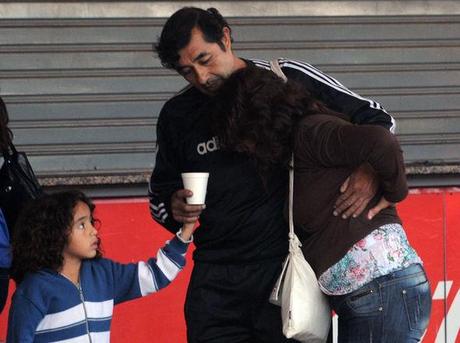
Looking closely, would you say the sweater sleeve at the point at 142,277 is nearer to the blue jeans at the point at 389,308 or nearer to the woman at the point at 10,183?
the woman at the point at 10,183

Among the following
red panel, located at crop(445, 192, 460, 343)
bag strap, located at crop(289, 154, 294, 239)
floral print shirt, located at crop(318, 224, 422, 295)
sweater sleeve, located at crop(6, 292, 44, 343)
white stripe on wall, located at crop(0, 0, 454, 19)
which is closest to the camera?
floral print shirt, located at crop(318, 224, 422, 295)

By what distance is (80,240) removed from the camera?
408cm

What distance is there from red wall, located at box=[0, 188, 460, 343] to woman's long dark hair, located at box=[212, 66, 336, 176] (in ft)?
7.17

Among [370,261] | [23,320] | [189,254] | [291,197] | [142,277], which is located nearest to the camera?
[370,261]

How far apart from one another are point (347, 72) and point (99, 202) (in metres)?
1.53

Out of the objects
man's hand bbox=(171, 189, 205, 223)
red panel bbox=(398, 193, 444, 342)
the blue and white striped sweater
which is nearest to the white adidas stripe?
the blue and white striped sweater

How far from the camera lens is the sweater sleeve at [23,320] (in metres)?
3.88

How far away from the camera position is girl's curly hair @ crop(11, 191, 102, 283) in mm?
4039

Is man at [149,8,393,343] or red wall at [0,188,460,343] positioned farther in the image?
red wall at [0,188,460,343]

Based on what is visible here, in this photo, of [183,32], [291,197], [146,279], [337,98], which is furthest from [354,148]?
[146,279]

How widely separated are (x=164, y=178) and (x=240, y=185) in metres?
0.37

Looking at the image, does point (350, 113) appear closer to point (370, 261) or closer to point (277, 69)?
point (277, 69)

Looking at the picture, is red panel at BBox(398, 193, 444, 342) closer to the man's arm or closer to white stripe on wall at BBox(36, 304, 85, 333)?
the man's arm

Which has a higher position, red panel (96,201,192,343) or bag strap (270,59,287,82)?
bag strap (270,59,287,82)
